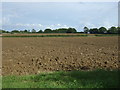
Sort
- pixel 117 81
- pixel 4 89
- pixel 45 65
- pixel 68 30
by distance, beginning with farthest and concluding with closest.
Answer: pixel 68 30 < pixel 45 65 < pixel 117 81 < pixel 4 89

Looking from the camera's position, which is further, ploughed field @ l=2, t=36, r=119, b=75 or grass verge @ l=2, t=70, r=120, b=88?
ploughed field @ l=2, t=36, r=119, b=75

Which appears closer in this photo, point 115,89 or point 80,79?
point 115,89

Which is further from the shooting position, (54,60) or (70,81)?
(54,60)

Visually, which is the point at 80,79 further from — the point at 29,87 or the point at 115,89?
the point at 29,87

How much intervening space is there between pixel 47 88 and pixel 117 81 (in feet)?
7.87

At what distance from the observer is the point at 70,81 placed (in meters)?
6.01

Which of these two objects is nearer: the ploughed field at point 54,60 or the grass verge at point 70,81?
the grass verge at point 70,81

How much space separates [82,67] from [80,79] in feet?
8.39

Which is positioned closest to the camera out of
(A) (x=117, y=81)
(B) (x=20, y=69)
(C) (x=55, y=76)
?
(A) (x=117, y=81)

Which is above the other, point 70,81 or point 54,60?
point 54,60

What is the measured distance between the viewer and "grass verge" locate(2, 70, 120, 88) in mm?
5441

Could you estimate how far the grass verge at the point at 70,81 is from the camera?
5.44 metres

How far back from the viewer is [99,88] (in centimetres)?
525

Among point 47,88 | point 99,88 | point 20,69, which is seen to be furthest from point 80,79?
point 20,69
